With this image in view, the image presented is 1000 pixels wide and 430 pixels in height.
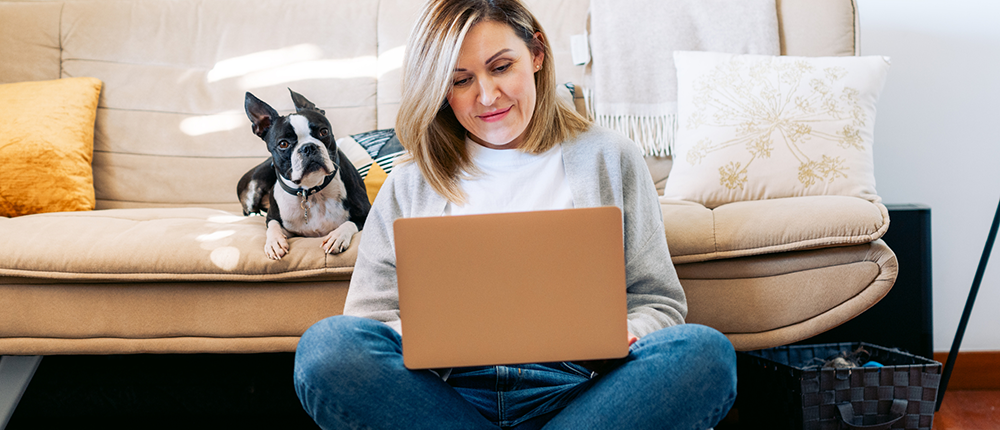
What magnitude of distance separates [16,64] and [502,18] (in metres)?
1.76

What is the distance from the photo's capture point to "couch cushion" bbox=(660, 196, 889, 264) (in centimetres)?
108

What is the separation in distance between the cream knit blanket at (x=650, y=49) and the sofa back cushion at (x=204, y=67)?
0.13 m

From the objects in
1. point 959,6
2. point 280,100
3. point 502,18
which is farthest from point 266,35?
point 959,6

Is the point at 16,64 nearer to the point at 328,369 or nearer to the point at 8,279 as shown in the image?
the point at 8,279

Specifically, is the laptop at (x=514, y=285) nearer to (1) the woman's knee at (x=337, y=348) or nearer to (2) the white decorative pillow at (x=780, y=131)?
(1) the woman's knee at (x=337, y=348)

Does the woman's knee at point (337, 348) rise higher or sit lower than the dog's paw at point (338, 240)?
lower

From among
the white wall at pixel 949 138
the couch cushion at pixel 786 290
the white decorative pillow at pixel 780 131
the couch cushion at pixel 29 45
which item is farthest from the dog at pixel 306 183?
the white wall at pixel 949 138

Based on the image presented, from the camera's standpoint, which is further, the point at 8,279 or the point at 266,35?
the point at 266,35

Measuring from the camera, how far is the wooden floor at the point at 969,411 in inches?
52.9

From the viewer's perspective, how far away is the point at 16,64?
6.03 ft

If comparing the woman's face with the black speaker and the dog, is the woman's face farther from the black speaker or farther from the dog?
the black speaker

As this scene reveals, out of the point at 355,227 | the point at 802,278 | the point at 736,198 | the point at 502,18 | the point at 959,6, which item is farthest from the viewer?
the point at 959,6

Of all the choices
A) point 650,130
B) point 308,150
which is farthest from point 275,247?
point 650,130

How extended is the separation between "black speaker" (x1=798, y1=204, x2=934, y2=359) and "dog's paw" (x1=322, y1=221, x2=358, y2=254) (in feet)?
3.78
